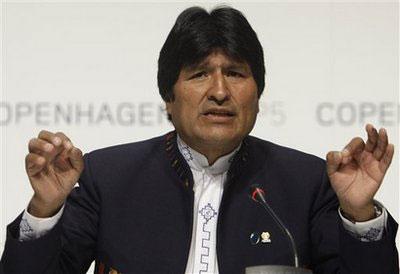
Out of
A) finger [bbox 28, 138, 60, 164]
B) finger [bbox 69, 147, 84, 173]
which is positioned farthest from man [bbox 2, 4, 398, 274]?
finger [bbox 28, 138, 60, 164]

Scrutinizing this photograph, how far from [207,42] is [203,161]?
1.22 feet

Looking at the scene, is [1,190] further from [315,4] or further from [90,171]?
[315,4]

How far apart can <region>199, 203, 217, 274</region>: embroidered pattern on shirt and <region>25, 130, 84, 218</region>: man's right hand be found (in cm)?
47

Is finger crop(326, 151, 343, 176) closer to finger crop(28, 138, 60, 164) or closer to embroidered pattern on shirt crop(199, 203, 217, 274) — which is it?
embroidered pattern on shirt crop(199, 203, 217, 274)

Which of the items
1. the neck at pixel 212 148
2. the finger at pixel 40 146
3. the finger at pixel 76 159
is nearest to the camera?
the finger at pixel 40 146

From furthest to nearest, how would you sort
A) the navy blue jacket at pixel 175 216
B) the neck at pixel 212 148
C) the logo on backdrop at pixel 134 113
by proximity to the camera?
the logo on backdrop at pixel 134 113 < the neck at pixel 212 148 < the navy blue jacket at pixel 175 216

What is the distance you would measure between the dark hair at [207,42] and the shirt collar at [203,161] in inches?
7.1

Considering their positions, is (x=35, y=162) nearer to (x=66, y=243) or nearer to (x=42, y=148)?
(x=42, y=148)

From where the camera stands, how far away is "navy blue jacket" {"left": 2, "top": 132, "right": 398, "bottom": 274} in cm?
268

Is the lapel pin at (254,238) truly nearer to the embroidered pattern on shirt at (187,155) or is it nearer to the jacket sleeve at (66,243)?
the embroidered pattern on shirt at (187,155)

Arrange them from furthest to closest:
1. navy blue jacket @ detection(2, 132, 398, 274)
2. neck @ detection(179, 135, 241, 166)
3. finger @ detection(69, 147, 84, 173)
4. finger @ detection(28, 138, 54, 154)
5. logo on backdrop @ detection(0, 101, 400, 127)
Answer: logo on backdrop @ detection(0, 101, 400, 127), neck @ detection(179, 135, 241, 166), navy blue jacket @ detection(2, 132, 398, 274), finger @ detection(69, 147, 84, 173), finger @ detection(28, 138, 54, 154)

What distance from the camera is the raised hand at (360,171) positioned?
8.01 feet

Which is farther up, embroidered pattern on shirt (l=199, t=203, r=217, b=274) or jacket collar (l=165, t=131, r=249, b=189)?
jacket collar (l=165, t=131, r=249, b=189)

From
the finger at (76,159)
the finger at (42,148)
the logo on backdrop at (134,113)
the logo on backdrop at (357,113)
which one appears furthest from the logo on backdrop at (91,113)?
the finger at (42,148)
